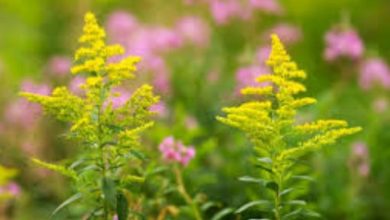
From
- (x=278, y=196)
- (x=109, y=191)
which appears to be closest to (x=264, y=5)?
(x=278, y=196)

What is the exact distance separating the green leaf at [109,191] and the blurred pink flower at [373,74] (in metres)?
2.94

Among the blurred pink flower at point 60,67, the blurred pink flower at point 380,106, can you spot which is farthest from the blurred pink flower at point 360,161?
the blurred pink flower at point 60,67

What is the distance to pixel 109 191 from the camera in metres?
2.48

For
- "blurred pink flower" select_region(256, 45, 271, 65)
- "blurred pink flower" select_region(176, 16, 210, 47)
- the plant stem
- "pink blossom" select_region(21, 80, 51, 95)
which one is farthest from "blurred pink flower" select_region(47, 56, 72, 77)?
the plant stem

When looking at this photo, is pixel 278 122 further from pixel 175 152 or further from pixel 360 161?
pixel 360 161

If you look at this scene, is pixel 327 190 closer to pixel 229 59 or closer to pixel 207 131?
pixel 207 131

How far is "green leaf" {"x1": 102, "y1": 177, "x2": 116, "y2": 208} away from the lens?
2.47m

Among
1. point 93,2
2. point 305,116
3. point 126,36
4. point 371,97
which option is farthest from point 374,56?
point 93,2

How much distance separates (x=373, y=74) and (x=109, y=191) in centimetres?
298

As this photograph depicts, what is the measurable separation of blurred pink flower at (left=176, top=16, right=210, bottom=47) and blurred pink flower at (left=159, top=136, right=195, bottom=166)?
7.48ft

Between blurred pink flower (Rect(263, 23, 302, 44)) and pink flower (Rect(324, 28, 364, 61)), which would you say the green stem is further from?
blurred pink flower (Rect(263, 23, 302, 44))

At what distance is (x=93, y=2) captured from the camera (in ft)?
22.7

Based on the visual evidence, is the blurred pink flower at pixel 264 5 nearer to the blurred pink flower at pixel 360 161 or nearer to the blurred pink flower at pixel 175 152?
the blurred pink flower at pixel 360 161

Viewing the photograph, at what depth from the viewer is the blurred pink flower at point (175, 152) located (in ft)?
11.4
